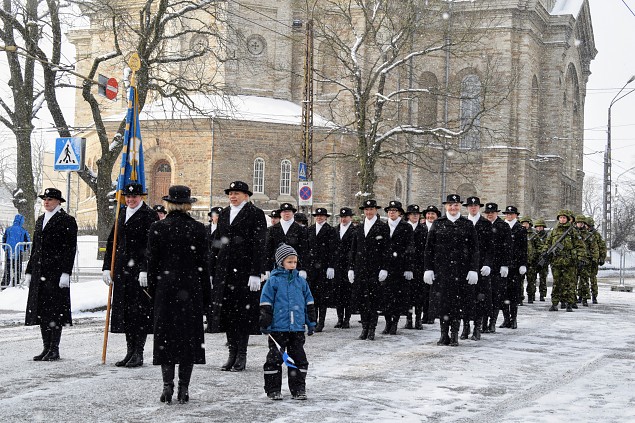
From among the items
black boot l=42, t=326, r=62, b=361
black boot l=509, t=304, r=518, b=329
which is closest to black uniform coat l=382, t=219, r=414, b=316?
black boot l=509, t=304, r=518, b=329

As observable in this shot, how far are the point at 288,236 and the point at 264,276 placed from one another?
368cm

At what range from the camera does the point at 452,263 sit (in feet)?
43.9

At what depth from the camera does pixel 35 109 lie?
1177 inches

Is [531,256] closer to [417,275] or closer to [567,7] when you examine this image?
[417,275]

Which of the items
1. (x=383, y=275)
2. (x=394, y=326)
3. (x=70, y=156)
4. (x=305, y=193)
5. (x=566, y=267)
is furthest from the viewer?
(x=305, y=193)

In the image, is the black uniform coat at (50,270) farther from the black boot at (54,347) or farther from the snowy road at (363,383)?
the snowy road at (363,383)

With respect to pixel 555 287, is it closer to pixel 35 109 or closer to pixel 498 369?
pixel 498 369

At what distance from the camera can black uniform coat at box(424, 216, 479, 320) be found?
13305 millimetres

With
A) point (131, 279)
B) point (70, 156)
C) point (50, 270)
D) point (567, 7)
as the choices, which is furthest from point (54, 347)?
point (567, 7)

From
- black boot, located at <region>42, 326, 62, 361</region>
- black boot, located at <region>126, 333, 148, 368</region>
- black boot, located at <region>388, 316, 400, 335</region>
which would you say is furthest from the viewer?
black boot, located at <region>388, 316, 400, 335</region>

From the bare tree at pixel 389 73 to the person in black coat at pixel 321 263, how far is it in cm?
1748

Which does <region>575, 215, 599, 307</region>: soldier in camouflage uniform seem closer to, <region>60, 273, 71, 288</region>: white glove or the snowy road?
the snowy road

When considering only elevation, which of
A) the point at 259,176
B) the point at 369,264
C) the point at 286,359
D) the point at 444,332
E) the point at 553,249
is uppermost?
the point at 259,176

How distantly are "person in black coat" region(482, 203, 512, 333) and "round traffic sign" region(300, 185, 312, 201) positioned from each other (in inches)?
471
